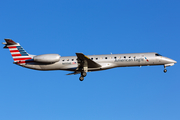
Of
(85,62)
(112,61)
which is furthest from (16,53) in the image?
(112,61)

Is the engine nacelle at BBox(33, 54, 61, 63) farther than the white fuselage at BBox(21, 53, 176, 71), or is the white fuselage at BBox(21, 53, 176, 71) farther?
the white fuselage at BBox(21, 53, 176, 71)

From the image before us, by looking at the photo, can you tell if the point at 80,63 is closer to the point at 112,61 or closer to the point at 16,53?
the point at 112,61

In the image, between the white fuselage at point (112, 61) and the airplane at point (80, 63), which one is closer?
the airplane at point (80, 63)

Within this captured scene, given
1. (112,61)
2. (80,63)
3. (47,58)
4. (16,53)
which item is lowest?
(80,63)

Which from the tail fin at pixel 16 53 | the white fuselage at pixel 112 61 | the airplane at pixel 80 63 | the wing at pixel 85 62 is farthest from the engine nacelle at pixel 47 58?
the wing at pixel 85 62

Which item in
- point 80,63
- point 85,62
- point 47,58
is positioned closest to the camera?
point 85,62

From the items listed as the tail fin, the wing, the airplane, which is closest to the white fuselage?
the airplane

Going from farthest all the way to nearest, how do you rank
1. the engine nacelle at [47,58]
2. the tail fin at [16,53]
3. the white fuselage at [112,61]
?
A: the tail fin at [16,53], the white fuselage at [112,61], the engine nacelle at [47,58]

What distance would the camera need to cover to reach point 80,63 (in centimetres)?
2827

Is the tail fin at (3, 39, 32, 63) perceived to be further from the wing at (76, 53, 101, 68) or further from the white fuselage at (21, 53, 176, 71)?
the wing at (76, 53, 101, 68)

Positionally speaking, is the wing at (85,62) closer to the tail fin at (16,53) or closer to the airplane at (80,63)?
the airplane at (80,63)

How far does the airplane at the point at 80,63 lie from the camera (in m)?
29.1

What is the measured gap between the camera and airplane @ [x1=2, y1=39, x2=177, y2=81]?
29.1 meters

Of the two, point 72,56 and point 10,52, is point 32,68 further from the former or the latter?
point 72,56
